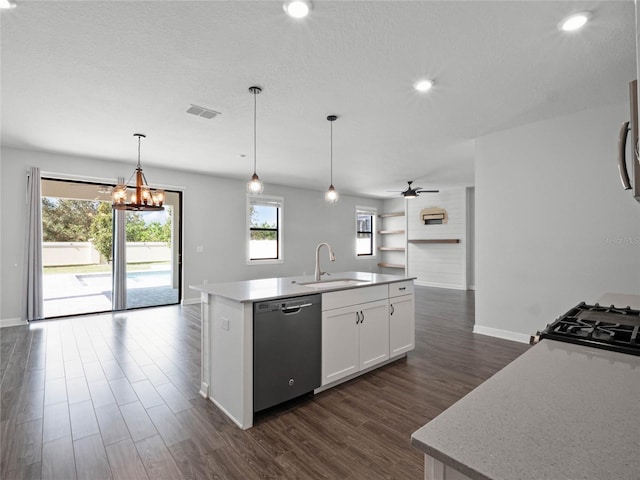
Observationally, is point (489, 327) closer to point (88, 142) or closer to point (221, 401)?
point (221, 401)

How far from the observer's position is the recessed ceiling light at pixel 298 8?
1869mm

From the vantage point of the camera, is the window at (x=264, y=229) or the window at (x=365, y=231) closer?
the window at (x=264, y=229)

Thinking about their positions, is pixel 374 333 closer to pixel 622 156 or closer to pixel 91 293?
pixel 622 156

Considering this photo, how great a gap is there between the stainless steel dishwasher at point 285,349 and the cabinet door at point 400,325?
1.00m

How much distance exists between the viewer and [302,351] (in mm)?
2508

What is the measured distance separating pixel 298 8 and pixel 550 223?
3.58 meters

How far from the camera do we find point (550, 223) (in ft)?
12.2

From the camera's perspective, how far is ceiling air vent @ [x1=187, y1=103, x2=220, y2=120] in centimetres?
337

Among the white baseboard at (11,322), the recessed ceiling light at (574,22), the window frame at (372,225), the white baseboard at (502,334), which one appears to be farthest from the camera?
the window frame at (372,225)

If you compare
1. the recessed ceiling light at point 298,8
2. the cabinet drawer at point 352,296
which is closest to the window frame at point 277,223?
the cabinet drawer at point 352,296

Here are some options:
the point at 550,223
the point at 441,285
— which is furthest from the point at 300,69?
the point at 441,285

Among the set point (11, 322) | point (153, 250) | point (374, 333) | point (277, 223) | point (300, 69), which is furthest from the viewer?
point (153, 250)

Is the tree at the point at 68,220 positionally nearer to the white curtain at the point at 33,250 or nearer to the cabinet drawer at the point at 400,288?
the white curtain at the point at 33,250

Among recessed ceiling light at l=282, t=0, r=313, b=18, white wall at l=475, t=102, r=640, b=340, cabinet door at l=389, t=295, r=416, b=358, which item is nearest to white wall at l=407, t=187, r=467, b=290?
white wall at l=475, t=102, r=640, b=340
